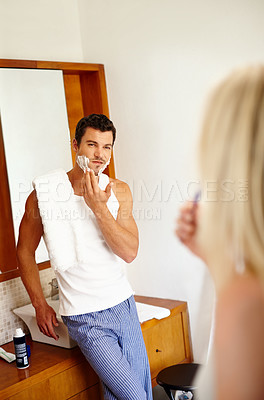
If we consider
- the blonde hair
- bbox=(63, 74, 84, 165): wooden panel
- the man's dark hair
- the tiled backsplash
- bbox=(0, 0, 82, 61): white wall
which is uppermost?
bbox=(0, 0, 82, 61): white wall

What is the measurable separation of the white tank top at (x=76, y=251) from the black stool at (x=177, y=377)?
475 mm

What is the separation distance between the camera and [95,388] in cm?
212

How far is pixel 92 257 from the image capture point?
1.95m

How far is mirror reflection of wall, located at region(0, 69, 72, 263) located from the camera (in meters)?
2.34

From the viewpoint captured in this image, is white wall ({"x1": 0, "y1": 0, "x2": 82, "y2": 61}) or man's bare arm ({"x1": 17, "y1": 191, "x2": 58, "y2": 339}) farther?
white wall ({"x1": 0, "y1": 0, "x2": 82, "y2": 61})

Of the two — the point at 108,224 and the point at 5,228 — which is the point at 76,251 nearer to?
the point at 108,224

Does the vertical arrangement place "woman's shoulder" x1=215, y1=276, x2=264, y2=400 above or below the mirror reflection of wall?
below

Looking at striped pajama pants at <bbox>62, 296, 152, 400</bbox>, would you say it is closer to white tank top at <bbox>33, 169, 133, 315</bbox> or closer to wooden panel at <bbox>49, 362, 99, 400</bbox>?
white tank top at <bbox>33, 169, 133, 315</bbox>

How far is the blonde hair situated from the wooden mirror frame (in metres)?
1.80

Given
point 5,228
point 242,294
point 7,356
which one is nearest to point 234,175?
point 242,294

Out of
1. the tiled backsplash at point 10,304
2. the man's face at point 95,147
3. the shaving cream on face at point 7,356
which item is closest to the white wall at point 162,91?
the man's face at point 95,147

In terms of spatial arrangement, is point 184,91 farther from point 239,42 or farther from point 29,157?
point 29,157

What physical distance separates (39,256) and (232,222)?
1.92 m

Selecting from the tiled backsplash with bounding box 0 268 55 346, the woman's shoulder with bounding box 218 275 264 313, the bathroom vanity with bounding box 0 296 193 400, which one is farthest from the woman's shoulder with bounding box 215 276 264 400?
the tiled backsplash with bounding box 0 268 55 346
